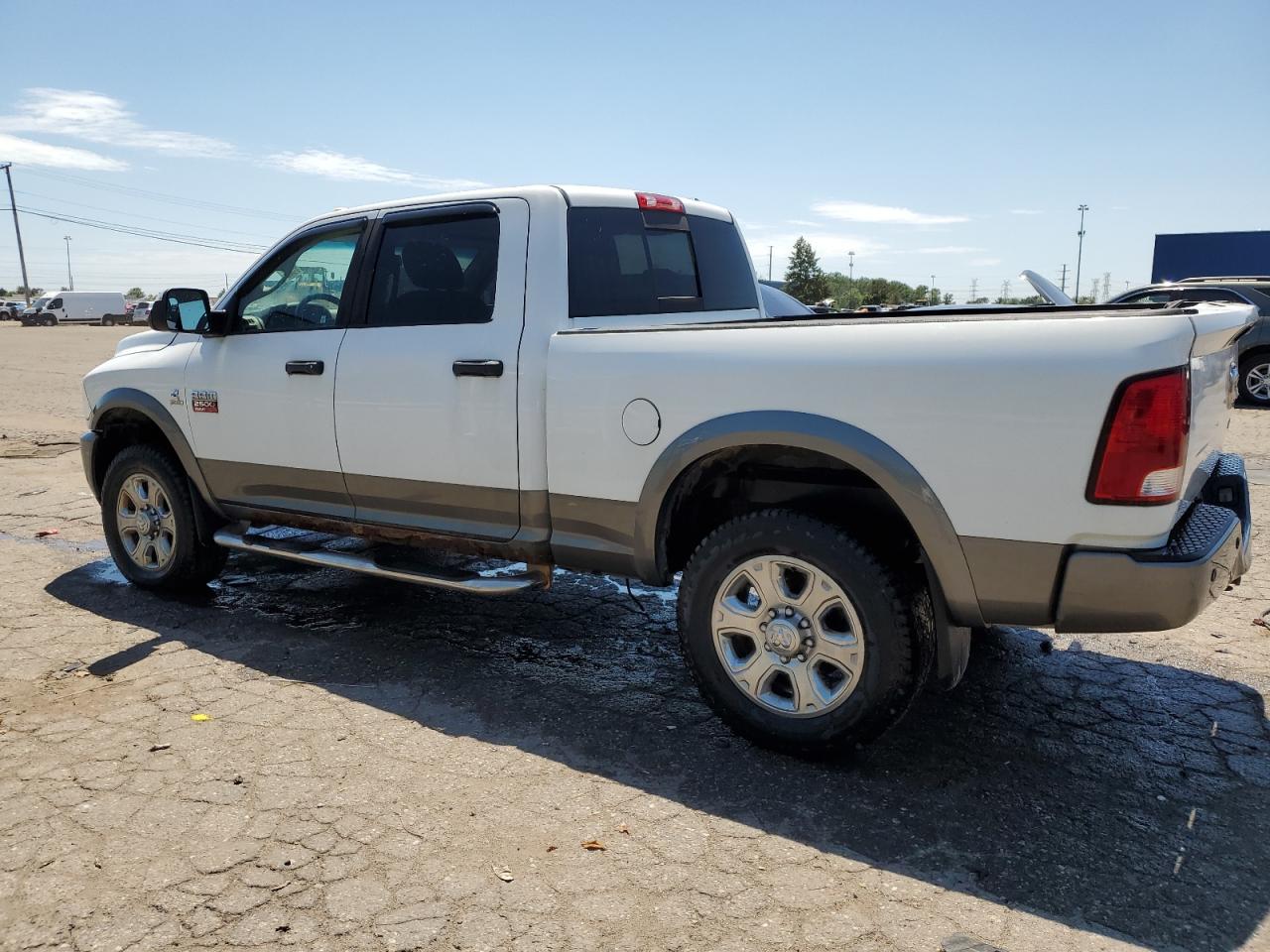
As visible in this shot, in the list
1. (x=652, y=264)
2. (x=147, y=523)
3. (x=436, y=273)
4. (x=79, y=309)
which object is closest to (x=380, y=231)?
(x=436, y=273)

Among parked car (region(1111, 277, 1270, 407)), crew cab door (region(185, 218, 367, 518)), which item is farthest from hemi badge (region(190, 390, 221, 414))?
parked car (region(1111, 277, 1270, 407))

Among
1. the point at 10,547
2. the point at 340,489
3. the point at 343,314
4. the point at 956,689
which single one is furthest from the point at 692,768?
the point at 10,547

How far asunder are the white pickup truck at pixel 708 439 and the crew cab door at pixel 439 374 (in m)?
0.01

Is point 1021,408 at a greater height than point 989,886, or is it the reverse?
point 1021,408

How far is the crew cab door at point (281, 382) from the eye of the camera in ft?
15.1

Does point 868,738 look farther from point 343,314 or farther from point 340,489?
point 343,314

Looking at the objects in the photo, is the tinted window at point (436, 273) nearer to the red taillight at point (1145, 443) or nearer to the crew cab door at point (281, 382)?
the crew cab door at point (281, 382)

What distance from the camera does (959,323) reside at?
2986 mm

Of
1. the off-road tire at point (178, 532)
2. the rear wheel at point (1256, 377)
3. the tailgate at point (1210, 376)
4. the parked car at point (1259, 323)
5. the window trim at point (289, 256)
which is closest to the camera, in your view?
the tailgate at point (1210, 376)

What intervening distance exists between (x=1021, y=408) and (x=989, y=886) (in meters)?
1.34

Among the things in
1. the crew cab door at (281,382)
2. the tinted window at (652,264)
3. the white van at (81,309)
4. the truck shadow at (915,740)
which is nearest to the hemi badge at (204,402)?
the crew cab door at (281,382)

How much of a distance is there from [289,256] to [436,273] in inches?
40.6

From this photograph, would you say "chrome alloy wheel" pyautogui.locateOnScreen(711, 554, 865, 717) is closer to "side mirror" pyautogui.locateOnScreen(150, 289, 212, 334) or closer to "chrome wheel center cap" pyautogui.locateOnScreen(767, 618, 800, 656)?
"chrome wheel center cap" pyautogui.locateOnScreen(767, 618, 800, 656)

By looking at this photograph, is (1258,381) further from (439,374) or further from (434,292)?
(439,374)
